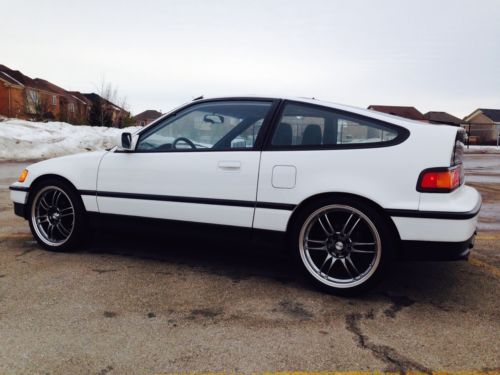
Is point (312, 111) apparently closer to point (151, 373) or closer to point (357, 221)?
point (357, 221)

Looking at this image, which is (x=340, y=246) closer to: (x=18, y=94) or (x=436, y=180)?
(x=436, y=180)

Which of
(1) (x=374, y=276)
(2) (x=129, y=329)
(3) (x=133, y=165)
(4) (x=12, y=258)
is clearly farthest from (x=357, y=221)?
(4) (x=12, y=258)

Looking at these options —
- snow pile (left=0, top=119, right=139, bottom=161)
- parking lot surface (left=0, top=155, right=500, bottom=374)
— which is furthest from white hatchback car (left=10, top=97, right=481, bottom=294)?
snow pile (left=0, top=119, right=139, bottom=161)

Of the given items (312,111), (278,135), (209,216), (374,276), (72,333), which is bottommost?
(72,333)

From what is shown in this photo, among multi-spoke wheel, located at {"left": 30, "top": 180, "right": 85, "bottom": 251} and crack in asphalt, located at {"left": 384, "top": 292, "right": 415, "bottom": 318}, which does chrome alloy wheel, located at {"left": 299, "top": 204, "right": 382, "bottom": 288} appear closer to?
crack in asphalt, located at {"left": 384, "top": 292, "right": 415, "bottom": 318}

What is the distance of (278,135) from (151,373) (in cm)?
192

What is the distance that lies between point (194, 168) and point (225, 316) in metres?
1.26

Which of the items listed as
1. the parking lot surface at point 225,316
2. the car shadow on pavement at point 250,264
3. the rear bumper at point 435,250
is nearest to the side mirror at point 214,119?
the car shadow on pavement at point 250,264

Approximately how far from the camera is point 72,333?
7.82 ft

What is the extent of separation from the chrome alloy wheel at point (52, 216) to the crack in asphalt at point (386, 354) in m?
2.78

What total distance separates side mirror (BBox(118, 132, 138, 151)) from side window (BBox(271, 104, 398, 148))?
1293mm

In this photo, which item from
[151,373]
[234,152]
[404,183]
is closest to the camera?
[151,373]

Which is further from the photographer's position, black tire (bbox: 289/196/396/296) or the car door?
the car door

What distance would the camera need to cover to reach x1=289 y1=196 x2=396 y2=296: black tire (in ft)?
9.46
